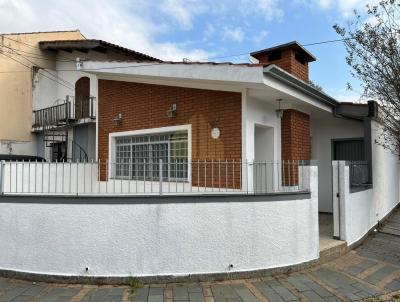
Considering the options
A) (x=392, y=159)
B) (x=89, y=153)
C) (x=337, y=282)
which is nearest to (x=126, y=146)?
(x=89, y=153)

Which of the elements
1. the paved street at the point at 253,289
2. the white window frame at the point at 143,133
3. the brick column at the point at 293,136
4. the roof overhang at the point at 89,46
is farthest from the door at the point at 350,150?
the roof overhang at the point at 89,46

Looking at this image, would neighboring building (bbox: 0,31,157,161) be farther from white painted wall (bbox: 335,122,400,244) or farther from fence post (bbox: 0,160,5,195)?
white painted wall (bbox: 335,122,400,244)

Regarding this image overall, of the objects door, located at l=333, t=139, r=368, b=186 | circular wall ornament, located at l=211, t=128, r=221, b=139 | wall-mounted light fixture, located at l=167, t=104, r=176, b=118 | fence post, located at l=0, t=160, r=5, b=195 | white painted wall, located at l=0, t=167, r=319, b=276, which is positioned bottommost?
white painted wall, located at l=0, t=167, r=319, b=276

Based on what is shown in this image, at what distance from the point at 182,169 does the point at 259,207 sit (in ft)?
7.43

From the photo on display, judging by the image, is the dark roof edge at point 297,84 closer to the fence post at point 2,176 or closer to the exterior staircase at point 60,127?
the fence post at point 2,176

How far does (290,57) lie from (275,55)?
47 cm

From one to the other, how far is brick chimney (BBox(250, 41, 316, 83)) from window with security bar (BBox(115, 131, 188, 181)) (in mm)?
2951

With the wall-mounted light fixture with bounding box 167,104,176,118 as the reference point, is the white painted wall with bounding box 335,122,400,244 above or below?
below

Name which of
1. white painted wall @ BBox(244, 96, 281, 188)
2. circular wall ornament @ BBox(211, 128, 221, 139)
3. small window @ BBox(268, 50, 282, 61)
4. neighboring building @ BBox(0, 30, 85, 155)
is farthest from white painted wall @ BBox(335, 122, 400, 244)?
neighboring building @ BBox(0, 30, 85, 155)

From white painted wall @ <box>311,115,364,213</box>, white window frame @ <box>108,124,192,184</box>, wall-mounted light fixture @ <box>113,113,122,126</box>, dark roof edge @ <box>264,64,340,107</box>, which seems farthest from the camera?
white painted wall @ <box>311,115,364,213</box>

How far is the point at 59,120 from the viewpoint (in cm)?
1452

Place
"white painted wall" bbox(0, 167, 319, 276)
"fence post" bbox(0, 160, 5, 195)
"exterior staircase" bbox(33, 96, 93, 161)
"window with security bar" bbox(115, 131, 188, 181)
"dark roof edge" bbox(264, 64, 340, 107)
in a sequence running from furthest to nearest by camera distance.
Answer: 1. "exterior staircase" bbox(33, 96, 93, 161)
2. "window with security bar" bbox(115, 131, 188, 181)
3. "dark roof edge" bbox(264, 64, 340, 107)
4. "fence post" bbox(0, 160, 5, 195)
5. "white painted wall" bbox(0, 167, 319, 276)

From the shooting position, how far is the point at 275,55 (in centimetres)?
898

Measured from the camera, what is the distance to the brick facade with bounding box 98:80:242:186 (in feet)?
24.4
